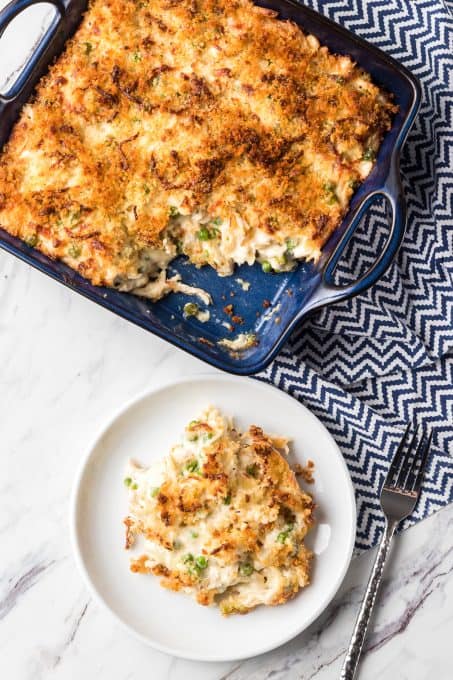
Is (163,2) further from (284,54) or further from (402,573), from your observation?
(402,573)

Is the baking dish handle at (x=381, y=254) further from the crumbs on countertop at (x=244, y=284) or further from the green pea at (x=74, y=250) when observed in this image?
the green pea at (x=74, y=250)

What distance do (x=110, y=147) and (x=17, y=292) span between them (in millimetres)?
654

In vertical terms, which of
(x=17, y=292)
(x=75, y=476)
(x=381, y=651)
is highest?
(x=17, y=292)

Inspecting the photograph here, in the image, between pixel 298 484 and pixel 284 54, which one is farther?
pixel 298 484

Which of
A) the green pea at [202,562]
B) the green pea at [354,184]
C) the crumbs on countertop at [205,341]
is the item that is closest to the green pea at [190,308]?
the crumbs on countertop at [205,341]

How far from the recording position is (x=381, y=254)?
2.32 metres

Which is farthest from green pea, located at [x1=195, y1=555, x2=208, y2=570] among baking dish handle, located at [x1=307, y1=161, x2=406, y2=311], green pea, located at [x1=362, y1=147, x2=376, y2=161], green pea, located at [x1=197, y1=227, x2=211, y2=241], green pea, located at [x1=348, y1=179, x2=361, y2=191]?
green pea, located at [x1=362, y1=147, x2=376, y2=161]

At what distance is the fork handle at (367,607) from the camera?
269 cm

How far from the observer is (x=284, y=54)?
240 cm

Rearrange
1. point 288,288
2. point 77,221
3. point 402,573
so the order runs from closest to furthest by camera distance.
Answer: point 77,221
point 288,288
point 402,573

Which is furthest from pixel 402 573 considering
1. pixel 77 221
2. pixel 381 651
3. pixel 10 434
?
pixel 77 221

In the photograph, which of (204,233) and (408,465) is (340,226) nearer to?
(204,233)

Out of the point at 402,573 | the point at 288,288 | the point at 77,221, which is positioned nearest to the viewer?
the point at 77,221

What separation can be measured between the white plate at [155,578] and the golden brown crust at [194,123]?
1.83 ft
